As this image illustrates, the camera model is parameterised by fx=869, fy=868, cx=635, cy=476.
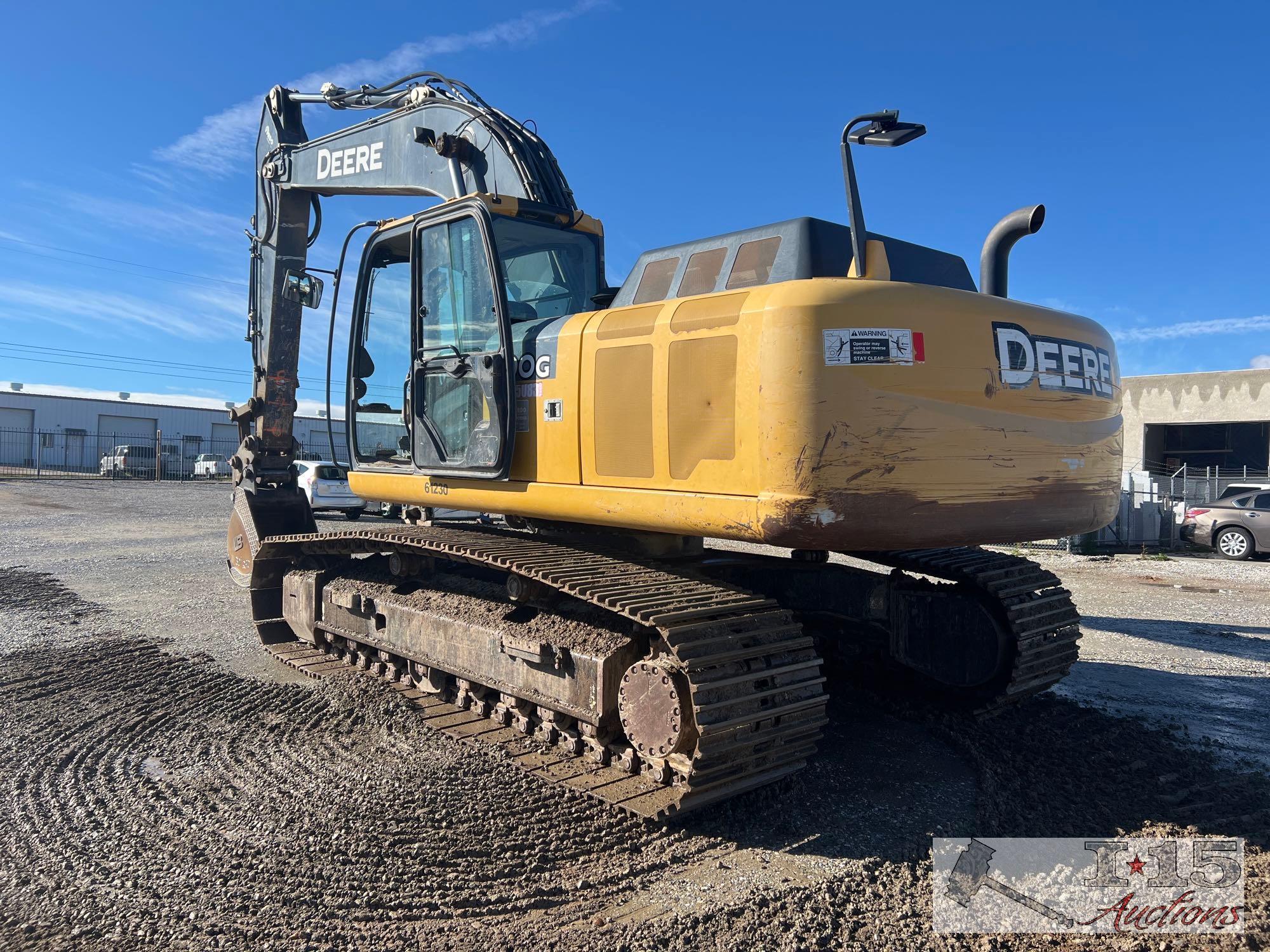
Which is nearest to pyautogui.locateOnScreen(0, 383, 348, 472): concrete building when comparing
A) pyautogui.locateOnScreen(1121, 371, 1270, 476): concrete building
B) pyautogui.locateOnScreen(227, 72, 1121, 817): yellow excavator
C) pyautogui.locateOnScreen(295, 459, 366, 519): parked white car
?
pyautogui.locateOnScreen(295, 459, 366, 519): parked white car

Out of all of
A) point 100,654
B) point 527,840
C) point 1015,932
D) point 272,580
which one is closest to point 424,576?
point 272,580

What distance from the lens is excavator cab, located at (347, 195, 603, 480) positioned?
4.75m

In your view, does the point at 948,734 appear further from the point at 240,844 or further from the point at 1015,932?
the point at 240,844

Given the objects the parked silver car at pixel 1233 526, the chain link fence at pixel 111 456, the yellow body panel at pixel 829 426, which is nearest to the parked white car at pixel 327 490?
the chain link fence at pixel 111 456

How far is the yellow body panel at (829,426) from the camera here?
131 inches

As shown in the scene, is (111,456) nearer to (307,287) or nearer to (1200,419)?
(307,287)

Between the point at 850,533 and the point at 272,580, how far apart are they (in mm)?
5262

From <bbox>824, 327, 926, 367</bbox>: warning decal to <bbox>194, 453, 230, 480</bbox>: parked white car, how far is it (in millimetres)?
38936

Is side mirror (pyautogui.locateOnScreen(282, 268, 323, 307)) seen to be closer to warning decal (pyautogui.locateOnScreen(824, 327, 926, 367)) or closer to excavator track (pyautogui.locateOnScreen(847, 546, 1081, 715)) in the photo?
excavator track (pyautogui.locateOnScreen(847, 546, 1081, 715))

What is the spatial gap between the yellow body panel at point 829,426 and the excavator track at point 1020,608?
974mm

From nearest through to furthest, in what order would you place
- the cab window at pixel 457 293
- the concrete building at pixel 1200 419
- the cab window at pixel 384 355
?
the cab window at pixel 457 293, the cab window at pixel 384 355, the concrete building at pixel 1200 419
